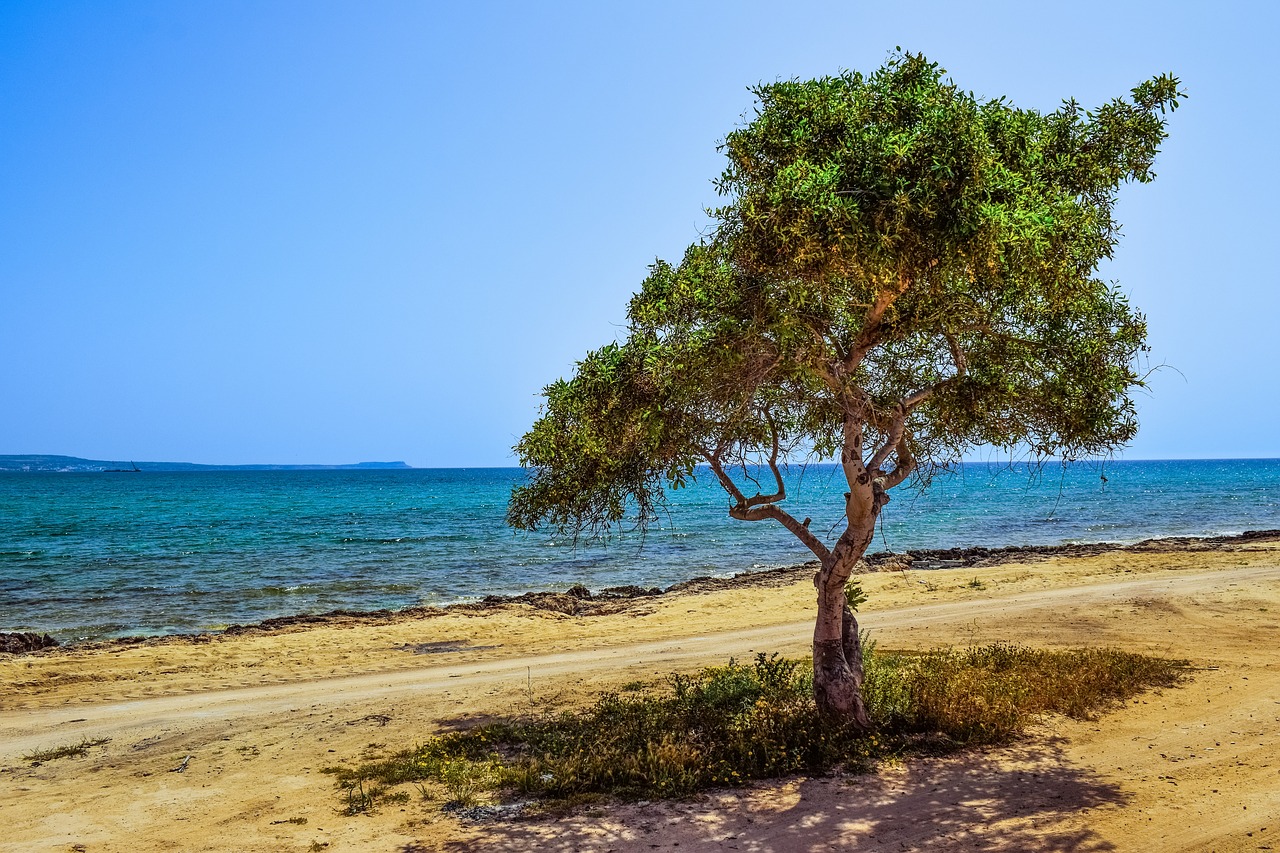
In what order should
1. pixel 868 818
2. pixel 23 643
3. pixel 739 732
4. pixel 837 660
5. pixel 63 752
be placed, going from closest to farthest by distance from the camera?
pixel 868 818
pixel 739 732
pixel 837 660
pixel 63 752
pixel 23 643

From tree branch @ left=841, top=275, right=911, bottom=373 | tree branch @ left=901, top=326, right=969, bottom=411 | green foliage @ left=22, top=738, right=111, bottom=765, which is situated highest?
tree branch @ left=841, top=275, right=911, bottom=373

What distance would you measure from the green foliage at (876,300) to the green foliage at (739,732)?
3127 millimetres

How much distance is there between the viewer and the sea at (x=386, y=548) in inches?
1280

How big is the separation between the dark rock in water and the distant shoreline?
1.41 feet

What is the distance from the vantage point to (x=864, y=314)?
11414 millimetres

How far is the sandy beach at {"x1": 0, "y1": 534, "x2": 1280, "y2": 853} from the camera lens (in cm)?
900

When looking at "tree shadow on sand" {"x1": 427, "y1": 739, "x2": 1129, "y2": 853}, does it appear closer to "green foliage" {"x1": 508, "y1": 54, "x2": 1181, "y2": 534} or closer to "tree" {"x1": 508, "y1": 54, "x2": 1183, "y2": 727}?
"tree" {"x1": 508, "y1": 54, "x2": 1183, "y2": 727}

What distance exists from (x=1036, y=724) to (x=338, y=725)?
35.9ft

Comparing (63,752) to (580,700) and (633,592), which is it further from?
(633,592)

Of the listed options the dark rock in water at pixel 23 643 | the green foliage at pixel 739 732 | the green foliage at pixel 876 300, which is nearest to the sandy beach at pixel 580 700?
the green foliage at pixel 739 732

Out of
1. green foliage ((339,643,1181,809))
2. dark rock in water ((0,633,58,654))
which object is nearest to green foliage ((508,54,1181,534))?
green foliage ((339,643,1181,809))

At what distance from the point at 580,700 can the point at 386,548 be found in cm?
4082

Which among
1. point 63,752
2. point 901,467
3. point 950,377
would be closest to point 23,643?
point 63,752

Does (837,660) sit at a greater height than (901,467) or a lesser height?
lesser
